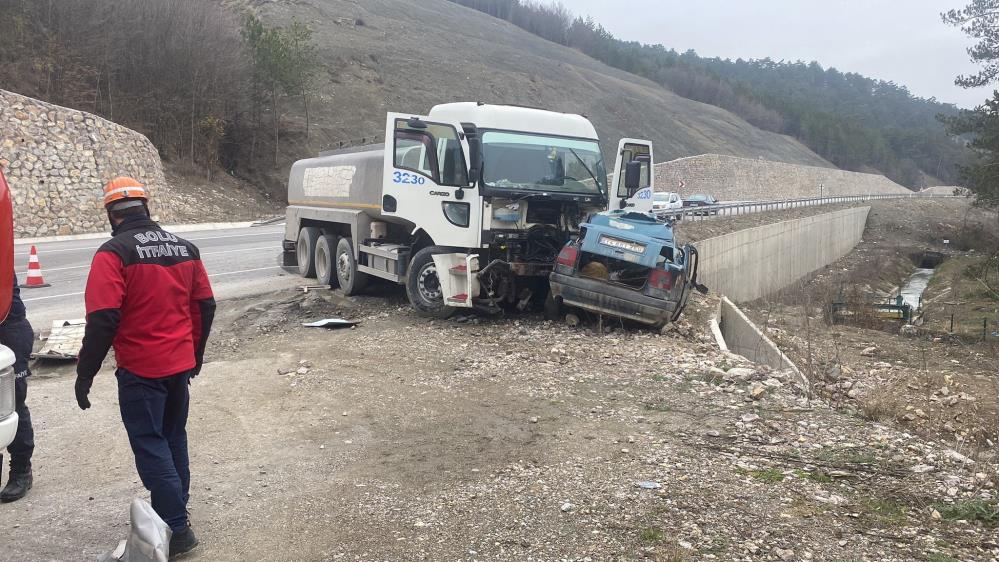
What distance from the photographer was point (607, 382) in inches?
290

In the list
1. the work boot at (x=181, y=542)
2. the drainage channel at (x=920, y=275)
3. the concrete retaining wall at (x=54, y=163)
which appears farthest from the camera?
the drainage channel at (x=920, y=275)

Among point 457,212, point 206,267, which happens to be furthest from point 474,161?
point 206,267

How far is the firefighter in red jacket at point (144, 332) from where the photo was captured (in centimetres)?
363

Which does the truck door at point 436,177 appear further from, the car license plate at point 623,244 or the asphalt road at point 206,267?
the asphalt road at point 206,267

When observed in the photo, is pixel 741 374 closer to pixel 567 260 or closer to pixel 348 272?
pixel 567 260

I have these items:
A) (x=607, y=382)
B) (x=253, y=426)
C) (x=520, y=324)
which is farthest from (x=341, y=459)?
(x=520, y=324)

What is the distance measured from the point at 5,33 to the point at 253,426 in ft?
96.3

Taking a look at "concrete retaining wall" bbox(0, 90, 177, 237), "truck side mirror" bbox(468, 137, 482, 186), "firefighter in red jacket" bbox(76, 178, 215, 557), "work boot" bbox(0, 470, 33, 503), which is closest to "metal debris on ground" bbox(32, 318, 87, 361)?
"work boot" bbox(0, 470, 33, 503)

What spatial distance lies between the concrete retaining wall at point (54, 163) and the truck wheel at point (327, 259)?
12353 millimetres

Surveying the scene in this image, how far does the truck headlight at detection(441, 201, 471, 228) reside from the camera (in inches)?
384

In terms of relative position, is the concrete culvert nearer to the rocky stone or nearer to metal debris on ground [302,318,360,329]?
the rocky stone

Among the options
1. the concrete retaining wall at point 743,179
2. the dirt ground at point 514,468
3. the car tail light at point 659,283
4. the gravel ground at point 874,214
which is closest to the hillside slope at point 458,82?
the concrete retaining wall at point 743,179

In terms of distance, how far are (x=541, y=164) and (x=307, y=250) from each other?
18.3 ft

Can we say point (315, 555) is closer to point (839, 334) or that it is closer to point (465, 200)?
point (465, 200)
